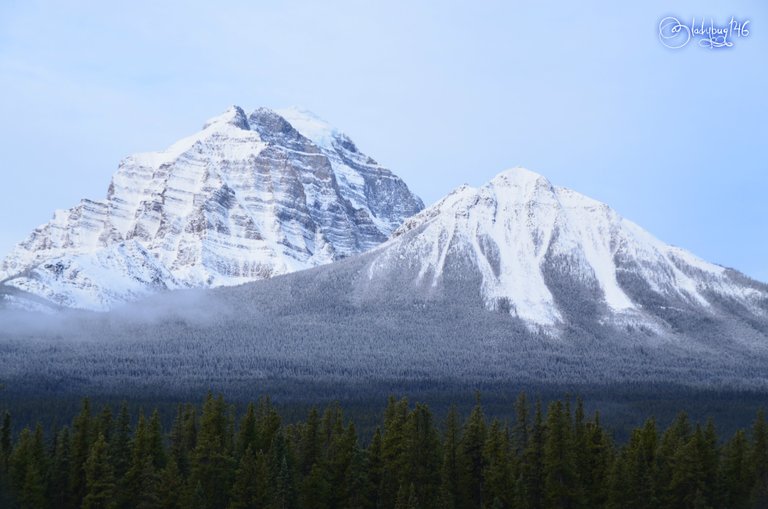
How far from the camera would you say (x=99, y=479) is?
99.4 m

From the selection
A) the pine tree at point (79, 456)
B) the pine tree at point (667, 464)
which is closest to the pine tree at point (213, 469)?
the pine tree at point (79, 456)

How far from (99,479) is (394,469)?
23.6 metres

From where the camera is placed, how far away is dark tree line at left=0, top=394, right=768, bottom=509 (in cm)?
9944

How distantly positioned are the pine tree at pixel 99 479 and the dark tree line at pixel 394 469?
0.36ft

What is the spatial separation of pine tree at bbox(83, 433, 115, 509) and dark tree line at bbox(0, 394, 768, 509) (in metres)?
0.11

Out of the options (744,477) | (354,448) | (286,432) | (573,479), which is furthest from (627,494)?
Answer: (286,432)

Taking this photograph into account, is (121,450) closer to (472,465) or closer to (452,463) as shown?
(452,463)

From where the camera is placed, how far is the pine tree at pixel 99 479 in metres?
99.0

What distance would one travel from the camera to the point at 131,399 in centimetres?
18100

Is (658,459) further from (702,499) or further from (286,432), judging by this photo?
(286,432)

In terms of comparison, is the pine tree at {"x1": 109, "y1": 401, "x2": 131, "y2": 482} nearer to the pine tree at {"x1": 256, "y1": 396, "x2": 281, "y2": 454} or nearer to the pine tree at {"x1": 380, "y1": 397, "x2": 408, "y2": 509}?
the pine tree at {"x1": 256, "y1": 396, "x2": 281, "y2": 454}

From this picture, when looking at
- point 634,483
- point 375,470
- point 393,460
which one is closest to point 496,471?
point 393,460

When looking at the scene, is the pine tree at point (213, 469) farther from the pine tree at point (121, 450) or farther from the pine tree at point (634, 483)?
the pine tree at point (634, 483)

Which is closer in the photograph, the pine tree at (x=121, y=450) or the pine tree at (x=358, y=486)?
the pine tree at (x=358, y=486)
